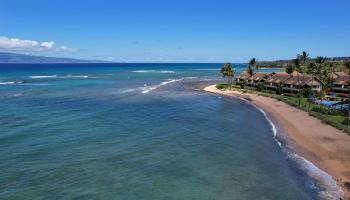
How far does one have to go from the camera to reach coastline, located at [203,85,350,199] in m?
28.5

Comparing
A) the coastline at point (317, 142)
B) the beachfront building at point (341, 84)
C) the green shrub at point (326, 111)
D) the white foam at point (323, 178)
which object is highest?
the beachfront building at point (341, 84)

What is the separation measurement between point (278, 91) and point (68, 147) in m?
56.6

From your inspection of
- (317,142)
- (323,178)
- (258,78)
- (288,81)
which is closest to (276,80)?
(288,81)

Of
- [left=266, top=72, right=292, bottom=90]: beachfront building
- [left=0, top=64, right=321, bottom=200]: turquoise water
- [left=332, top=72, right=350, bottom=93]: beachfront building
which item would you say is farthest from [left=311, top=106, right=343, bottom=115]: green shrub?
[left=266, top=72, right=292, bottom=90]: beachfront building

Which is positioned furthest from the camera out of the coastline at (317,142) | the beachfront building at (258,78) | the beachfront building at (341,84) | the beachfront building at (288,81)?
the beachfront building at (258,78)

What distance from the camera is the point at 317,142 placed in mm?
36719

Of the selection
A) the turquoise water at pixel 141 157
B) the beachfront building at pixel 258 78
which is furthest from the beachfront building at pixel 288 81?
the turquoise water at pixel 141 157

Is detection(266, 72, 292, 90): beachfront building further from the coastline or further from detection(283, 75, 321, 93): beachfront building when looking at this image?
the coastline

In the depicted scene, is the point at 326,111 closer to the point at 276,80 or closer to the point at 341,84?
the point at 341,84

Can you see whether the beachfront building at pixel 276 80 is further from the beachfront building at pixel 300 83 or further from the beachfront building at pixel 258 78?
the beachfront building at pixel 258 78

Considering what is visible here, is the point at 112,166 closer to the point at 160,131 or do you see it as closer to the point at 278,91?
the point at 160,131

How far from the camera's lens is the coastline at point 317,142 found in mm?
28469

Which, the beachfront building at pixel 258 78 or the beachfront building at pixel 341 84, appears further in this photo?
the beachfront building at pixel 258 78

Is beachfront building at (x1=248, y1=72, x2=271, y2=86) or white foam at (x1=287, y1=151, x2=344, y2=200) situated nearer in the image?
white foam at (x1=287, y1=151, x2=344, y2=200)
